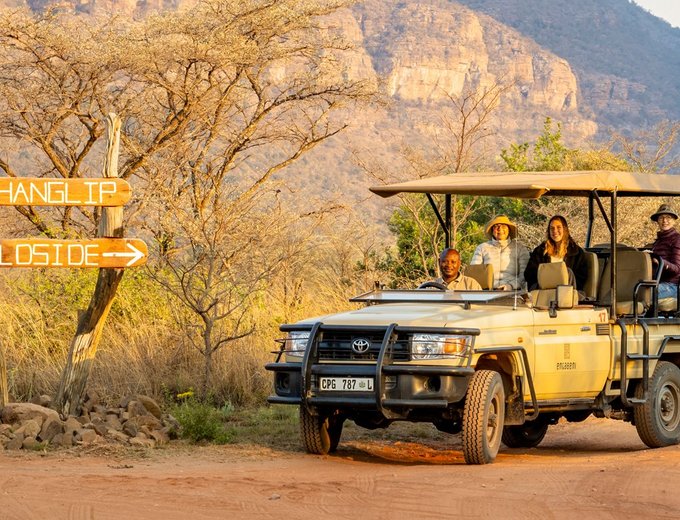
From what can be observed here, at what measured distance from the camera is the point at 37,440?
36.1 feet

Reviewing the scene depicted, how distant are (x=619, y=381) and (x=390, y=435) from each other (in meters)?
2.35

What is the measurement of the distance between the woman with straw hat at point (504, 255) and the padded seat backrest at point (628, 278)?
2.45 feet

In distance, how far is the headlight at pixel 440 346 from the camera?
9.52m

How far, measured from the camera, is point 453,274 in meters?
11.3

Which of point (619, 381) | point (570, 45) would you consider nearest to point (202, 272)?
point (619, 381)

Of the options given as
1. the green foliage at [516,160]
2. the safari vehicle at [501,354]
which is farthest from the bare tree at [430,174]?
the safari vehicle at [501,354]

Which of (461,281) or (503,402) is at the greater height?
(461,281)

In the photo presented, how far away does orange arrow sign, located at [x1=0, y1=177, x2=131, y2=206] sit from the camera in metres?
11.3

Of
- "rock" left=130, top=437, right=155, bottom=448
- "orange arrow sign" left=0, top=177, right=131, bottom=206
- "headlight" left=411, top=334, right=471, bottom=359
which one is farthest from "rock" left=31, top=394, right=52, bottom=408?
"headlight" left=411, top=334, right=471, bottom=359

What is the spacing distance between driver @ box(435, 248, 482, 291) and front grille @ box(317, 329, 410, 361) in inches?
69.8

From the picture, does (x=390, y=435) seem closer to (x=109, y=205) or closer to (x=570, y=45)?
(x=109, y=205)

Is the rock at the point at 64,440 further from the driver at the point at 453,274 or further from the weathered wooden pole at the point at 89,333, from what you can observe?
the driver at the point at 453,274

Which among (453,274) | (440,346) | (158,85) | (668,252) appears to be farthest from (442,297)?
(158,85)

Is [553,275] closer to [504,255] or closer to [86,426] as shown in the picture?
[504,255]
